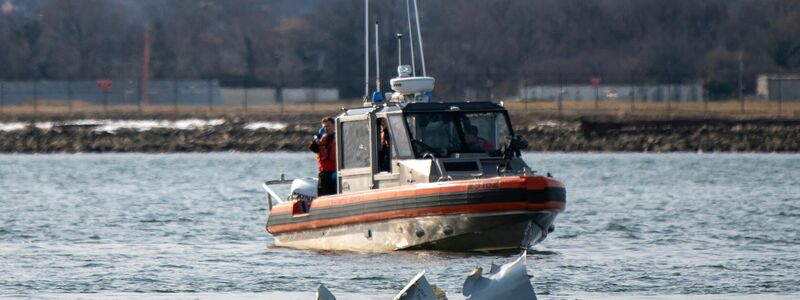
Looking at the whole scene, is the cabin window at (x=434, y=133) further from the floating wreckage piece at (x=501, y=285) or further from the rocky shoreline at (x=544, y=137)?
the rocky shoreline at (x=544, y=137)

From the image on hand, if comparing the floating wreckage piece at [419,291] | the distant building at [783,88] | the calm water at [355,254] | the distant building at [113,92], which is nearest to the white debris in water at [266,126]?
the calm water at [355,254]

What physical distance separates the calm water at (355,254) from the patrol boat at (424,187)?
0.31 m

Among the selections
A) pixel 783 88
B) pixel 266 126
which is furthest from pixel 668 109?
pixel 783 88

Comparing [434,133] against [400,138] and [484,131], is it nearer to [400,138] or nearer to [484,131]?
[400,138]

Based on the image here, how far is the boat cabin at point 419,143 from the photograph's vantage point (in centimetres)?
2320

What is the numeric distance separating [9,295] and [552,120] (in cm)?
5086

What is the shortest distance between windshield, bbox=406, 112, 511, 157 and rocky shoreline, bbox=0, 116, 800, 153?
4171cm

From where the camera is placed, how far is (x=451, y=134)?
2362cm

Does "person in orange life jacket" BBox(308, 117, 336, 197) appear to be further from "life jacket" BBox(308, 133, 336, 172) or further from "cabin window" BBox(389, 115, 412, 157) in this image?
"cabin window" BBox(389, 115, 412, 157)

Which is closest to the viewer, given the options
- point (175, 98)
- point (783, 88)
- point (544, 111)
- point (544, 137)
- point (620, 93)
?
point (544, 137)

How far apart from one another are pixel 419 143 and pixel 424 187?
121 centimetres

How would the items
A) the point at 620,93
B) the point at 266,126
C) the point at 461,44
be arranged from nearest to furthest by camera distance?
the point at 266,126
the point at 620,93
the point at 461,44

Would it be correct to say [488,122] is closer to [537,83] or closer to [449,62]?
[537,83]

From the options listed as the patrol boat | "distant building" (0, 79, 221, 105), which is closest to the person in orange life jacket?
the patrol boat
